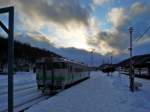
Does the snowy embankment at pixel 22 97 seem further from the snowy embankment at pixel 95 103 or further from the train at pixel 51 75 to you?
the snowy embankment at pixel 95 103

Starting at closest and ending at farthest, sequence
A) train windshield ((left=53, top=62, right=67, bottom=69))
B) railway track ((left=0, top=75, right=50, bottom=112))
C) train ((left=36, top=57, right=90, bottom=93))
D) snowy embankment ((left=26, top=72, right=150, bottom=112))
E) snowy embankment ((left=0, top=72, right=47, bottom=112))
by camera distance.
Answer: snowy embankment ((left=26, top=72, right=150, bottom=112))
railway track ((left=0, top=75, right=50, bottom=112))
snowy embankment ((left=0, top=72, right=47, bottom=112))
train ((left=36, top=57, right=90, bottom=93))
train windshield ((left=53, top=62, right=67, bottom=69))

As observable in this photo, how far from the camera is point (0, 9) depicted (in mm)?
10305

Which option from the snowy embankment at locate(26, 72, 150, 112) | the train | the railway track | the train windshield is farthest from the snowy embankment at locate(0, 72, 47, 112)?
the train windshield

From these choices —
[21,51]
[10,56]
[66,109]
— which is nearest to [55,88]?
[66,109]

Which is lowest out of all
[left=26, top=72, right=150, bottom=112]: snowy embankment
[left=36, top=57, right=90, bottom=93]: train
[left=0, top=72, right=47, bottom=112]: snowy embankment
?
[left=0, top=72, right=47, bottom=112]: snowy embankment

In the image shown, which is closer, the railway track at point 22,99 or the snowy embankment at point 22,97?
the railway track at point 22,99

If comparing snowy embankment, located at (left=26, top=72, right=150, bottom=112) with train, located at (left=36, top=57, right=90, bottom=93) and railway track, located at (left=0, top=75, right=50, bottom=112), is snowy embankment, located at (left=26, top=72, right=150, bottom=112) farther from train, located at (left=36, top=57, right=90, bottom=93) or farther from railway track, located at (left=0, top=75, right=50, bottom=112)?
train, located at (left=36, top=57, right=90, bottom=93)

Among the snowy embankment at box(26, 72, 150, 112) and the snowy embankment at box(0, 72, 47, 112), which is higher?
the snowy embankment at box(26, 72, 150, 112)

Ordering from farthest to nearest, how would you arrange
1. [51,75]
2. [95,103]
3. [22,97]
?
[51,75], [22,97], [95,103]

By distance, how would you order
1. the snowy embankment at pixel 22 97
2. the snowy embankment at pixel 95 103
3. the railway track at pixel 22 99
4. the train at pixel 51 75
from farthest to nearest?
the train at pixel 51 75 → the snowy embankment at pixel 22 97 → the railway track at pixel 22 99 → the snowy embankment at pixel 95 103

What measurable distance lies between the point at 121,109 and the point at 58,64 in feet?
45.9

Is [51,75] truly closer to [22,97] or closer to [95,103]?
[22,97]

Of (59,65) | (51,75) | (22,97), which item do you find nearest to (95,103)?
(22,97)

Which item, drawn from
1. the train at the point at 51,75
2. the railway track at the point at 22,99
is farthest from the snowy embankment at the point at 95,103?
the train at the point at 51,75
